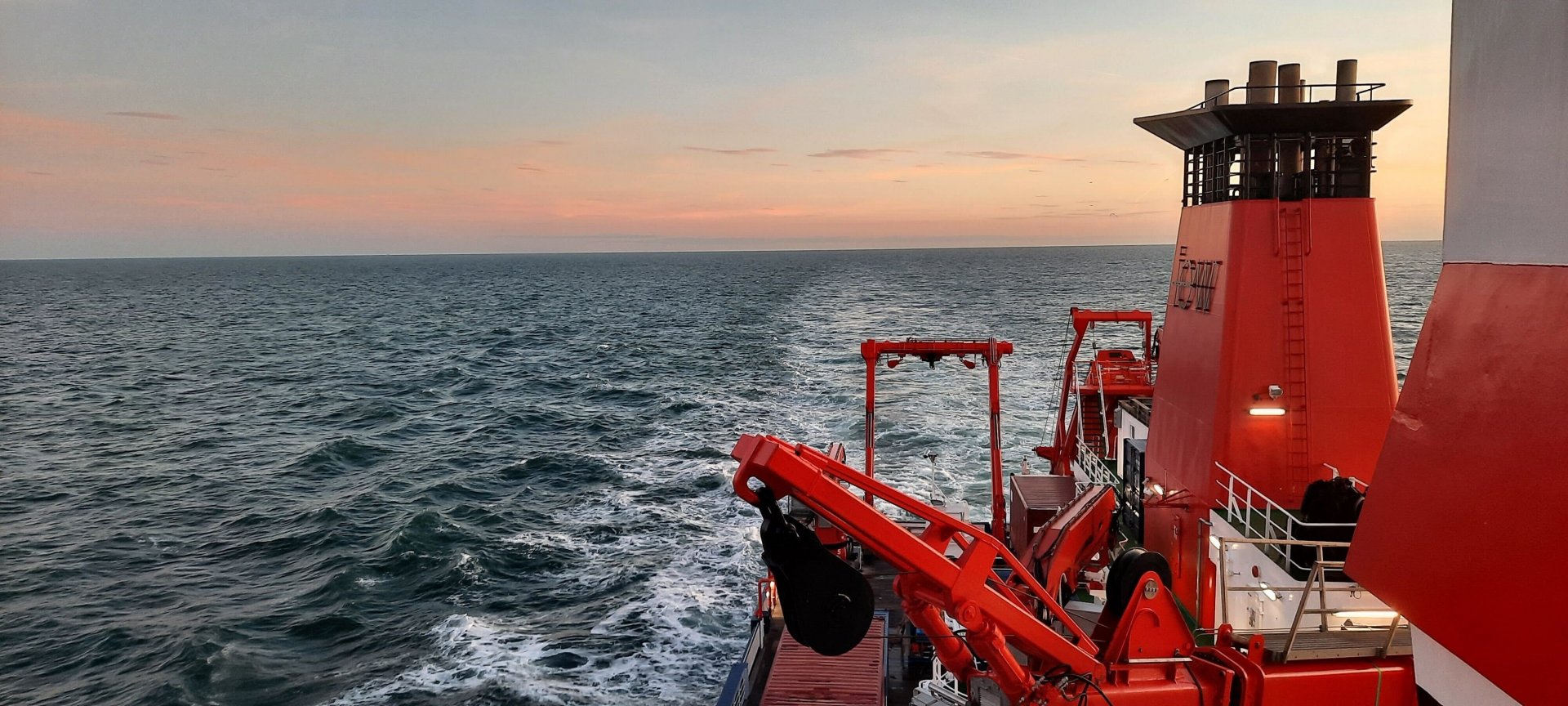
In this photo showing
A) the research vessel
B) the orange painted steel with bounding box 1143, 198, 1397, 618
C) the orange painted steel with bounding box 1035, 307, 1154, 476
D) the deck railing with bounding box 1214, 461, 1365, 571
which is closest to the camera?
the research vessel

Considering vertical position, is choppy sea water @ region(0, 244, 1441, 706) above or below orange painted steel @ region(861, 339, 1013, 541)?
below

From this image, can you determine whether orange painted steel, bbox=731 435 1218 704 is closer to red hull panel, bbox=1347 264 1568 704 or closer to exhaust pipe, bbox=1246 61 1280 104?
red hull panel, bbox=1347 264 1568 704

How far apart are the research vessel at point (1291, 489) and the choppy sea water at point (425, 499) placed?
23.1ft

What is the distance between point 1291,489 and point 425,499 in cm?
2735

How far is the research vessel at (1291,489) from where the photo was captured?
229 inches

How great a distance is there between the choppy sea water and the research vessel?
7.04 metres

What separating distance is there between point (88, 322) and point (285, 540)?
345 feet

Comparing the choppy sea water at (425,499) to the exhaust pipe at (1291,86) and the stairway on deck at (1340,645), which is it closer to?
the stairway on deck at (1340,645)

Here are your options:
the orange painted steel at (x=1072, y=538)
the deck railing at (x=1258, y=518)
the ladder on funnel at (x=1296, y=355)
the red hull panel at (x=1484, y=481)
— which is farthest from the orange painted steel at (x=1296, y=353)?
the red hull panel at (x=1484, y=481)

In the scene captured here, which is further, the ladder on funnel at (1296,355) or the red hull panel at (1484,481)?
the ladder on funnel at (1296,355)

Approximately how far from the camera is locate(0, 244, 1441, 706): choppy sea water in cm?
2020

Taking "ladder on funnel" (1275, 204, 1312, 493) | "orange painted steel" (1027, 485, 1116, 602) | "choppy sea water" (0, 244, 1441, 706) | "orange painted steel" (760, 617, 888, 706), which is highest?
"ladder on funnel" (1275, 204, 1312, 493)

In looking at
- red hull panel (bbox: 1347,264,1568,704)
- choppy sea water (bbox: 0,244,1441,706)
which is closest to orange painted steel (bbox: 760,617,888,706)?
choppy sea water (bbox: 0,244,1441,706)

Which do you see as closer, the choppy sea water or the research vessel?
the research vessel
